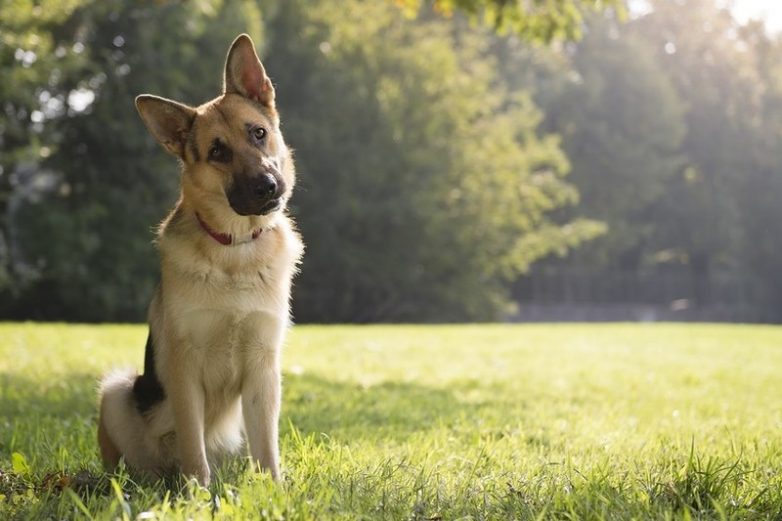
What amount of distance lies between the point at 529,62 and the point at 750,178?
49.6 ft

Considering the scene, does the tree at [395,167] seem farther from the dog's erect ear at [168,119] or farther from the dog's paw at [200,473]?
the dog's paw at [200,473]

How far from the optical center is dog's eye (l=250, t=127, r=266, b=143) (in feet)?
13.5

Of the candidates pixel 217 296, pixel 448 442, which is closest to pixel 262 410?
pixel 217 296

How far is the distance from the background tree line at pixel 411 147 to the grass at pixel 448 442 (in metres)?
4.74

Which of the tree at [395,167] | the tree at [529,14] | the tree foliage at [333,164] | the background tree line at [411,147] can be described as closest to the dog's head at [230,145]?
the tree at [529,14]

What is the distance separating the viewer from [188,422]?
3838 mm

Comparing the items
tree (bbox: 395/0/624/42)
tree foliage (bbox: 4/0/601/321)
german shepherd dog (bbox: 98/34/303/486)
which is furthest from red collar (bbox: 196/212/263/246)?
tree foliage (bbox: 4/0/601/321)

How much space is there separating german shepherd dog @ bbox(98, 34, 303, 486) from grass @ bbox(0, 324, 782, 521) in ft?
0.82

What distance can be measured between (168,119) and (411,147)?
87.0 feet

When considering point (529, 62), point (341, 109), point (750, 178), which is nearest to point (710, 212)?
point (750, 178)

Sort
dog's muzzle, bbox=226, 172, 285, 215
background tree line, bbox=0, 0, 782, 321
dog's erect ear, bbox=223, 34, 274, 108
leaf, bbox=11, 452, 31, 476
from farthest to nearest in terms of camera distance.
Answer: background tree line, bbox=0, 0, 782, 321
dog's erect ear, bbox=223, 34, 274, 108
dog's muzzle, bbox=226, 172, 285, 215
leaf, bbox=11, 452, 31, 476

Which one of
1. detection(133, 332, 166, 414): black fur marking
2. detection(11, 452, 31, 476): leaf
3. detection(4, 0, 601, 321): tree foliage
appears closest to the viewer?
detection(11, 452, 31, 476): leaf

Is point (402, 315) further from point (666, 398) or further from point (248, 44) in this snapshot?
point (248, 44)

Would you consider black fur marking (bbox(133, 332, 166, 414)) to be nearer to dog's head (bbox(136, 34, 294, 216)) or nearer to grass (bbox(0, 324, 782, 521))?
grass (bbox(0, 324, 782, 521))
